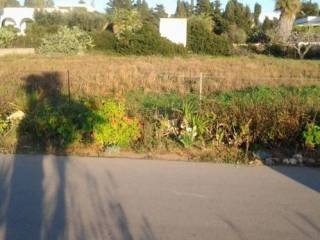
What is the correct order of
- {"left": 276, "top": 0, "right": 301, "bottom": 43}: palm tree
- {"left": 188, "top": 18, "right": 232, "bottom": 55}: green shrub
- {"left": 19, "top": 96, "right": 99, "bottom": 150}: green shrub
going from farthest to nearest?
{"left": 276, "top": 0, "right": 301, "bottom": 43}: palm tree → {"left": 188, "top": 18, "right": 232, "bottom": 55}: green shrub → {"left": 19, "top": 96, "right": 99, "bottom": 150}: green shrub

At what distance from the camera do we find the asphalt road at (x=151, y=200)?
18.2ft

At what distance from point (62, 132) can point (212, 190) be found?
352 centimetres

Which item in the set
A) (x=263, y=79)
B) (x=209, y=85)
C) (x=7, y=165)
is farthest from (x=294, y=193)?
(x=263, y=79)

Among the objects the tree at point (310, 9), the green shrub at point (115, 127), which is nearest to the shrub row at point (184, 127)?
the green shrub at point (115, 127)

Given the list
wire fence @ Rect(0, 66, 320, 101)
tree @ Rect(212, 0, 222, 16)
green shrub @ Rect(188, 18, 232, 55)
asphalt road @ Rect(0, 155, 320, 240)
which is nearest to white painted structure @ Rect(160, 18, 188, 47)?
green shrub @ Rect(188, 18, 232, 55)

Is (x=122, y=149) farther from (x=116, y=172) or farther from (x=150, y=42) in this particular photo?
(x=150, y=42)

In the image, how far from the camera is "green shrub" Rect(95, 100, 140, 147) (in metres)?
9.46

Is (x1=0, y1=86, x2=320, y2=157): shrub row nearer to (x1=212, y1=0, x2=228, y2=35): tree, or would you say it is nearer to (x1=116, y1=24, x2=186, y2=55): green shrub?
(x1=116, y1=24, x2=186, y2=55): green shrub

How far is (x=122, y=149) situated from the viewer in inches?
376

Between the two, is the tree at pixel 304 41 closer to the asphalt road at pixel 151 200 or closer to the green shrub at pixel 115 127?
the green shrub at pixel 115 127

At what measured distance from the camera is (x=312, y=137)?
9.03 m

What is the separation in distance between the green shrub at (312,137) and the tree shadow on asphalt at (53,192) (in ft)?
11.2

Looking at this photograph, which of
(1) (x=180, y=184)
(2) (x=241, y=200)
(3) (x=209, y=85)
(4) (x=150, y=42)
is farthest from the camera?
(4) (x=150, y=42)

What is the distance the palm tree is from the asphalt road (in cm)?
4324
